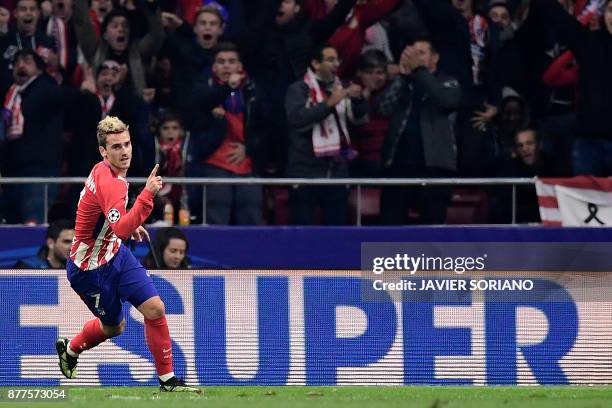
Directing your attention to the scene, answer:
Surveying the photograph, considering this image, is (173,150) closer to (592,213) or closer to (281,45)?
(281,45)

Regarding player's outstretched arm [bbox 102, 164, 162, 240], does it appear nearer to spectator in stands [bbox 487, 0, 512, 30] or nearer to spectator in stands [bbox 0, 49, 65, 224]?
spectator in stands [bbox 0, 49, 65, 224]

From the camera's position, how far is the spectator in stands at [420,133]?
13602 millimetres

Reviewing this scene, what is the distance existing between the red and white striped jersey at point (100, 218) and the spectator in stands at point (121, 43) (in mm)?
4484

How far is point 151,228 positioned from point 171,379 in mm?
2271

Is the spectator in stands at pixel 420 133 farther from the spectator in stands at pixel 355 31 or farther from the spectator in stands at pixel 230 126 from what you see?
the spectator in stands at pixel 230 126

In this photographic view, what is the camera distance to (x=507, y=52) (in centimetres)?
1427

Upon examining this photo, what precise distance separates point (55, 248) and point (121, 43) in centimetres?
288

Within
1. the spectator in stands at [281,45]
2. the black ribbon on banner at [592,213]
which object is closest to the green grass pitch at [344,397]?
the black ribbon on banner at [592,213]

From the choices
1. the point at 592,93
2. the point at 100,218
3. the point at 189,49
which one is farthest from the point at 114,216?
the point at 592,93

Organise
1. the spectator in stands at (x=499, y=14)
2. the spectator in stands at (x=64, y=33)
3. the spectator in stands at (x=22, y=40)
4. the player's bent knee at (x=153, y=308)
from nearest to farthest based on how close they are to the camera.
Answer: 1. the player's bent knee at (x=153, y=308)
2. the spectator in stands at (x=22, y=40)
3. the spectator in stands at (x=64, y=33)
4. the spectator in stands at (x=499, y=14)

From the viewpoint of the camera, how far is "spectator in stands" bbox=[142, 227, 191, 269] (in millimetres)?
11695

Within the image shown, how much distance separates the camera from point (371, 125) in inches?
553

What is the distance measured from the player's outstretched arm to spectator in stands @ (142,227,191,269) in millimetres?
2409

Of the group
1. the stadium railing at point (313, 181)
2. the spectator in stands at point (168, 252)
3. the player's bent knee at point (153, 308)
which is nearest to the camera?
the player's bent knee at point (153, 308)
